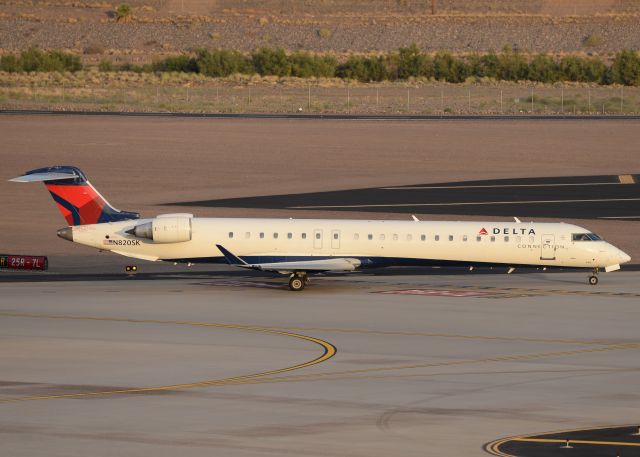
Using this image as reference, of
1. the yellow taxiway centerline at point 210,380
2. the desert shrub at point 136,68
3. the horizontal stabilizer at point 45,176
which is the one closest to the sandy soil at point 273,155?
the horizontal stabilizer at point 45,176

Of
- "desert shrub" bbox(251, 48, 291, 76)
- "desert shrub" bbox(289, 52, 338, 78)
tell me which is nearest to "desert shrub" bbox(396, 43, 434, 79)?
"desert shrub" bbox(289, 52, 338, 78)

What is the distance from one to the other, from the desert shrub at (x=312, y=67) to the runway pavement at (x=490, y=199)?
7077 cm

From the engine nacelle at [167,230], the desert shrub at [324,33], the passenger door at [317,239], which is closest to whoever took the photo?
the engine nacelle at [167,230]

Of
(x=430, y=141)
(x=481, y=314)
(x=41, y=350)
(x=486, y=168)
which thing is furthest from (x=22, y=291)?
(x=430, y=141)

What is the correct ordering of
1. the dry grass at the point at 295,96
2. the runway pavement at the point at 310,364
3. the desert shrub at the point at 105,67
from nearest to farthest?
the runway pavement at the point at 310,364, the dry grass at the point at 295,96, the desert shrub at the point at 105,67

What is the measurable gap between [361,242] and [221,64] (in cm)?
10635

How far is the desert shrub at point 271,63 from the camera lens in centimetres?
15088

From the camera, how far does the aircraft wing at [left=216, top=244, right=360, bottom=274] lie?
48.4 metres

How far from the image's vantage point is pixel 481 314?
145 ft

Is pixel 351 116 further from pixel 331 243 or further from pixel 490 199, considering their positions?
pixel 331 243

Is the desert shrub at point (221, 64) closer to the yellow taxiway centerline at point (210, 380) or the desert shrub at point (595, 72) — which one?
the desert shrub at point (595, 72)

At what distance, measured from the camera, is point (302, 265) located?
48656 mm

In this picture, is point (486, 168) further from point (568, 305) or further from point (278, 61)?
point (278, 61)

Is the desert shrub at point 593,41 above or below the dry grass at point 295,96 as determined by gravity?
above
